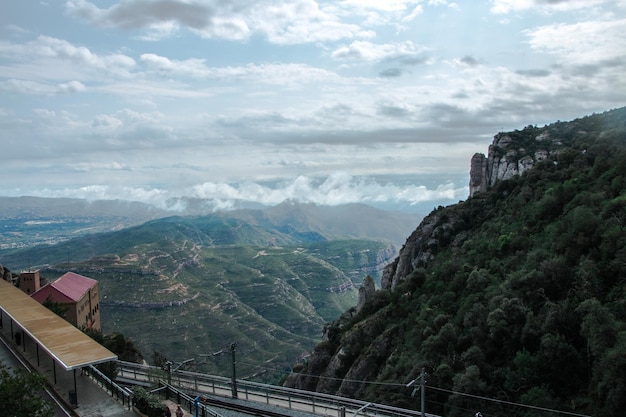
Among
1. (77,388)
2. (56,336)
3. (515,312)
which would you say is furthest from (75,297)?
(515,312)

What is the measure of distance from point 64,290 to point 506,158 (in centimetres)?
6159

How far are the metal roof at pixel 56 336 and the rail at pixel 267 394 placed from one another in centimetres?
504

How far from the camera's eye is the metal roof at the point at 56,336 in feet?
80.1

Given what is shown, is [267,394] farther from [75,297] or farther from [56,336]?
[75,297]

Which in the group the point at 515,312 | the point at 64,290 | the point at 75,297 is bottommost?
the point at 75,297

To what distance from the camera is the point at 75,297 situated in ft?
194

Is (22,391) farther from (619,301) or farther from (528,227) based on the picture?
(528,227)

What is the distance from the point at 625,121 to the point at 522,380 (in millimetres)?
51657

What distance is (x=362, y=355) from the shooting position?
159 feet

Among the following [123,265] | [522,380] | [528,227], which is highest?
[528,227]

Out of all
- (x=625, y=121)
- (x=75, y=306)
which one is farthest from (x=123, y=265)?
(x=625, y=121)

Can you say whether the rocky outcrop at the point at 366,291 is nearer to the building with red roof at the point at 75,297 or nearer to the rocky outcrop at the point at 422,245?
the rocky outcrop at the point at 422,245

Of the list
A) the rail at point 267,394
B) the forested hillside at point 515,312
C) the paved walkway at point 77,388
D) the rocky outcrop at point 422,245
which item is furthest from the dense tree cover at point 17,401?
the rocky outcrop at point 422,245

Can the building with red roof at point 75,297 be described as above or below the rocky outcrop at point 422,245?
below
